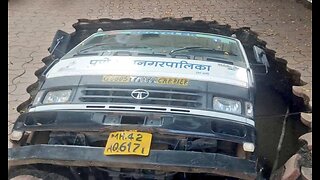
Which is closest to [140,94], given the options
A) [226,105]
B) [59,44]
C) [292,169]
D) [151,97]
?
[151,97]

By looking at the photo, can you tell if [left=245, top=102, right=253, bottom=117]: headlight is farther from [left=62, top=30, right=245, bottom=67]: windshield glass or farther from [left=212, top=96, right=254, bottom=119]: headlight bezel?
[left=62, top=30, right=245, bottom=67]: windshield glass

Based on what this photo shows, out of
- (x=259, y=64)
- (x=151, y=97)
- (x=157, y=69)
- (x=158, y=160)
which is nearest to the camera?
A: (x=158, y=160)

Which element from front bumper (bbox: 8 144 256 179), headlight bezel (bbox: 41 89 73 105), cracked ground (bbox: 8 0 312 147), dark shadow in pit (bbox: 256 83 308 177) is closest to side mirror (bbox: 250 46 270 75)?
dark shadow in pit (bbox: 256 83 308 177)

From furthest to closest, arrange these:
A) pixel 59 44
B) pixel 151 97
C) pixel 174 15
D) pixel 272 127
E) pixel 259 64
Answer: pixel 174 15 → pixel 59 44 → pixel 259 64 → pixel 272 127 → pixel 151 97

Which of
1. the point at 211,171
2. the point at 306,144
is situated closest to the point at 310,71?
the point at 306,144

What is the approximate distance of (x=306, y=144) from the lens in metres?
1.38

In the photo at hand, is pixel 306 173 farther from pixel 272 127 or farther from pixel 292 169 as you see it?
pixel 272 127

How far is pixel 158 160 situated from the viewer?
1.08 meters

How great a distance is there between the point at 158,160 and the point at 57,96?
42 cm

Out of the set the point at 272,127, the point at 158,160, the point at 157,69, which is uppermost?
the point at 157,69

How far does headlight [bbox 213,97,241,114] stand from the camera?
4.00 feet

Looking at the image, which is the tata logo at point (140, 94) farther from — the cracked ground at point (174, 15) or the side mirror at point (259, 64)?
the cracked ground at point (174, 15)

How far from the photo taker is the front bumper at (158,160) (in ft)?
3.50

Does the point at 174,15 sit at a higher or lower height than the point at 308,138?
higher
